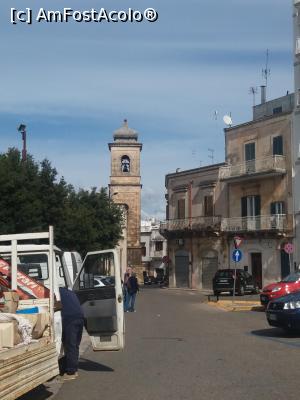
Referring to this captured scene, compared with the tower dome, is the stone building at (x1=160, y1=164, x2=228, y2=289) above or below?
below

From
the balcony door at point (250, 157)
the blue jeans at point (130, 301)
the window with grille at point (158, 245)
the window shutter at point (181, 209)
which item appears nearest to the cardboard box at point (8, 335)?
the blue jeans at point (130, 301)

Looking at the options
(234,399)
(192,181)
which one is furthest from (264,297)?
(192,181)

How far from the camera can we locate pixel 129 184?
2923 inches

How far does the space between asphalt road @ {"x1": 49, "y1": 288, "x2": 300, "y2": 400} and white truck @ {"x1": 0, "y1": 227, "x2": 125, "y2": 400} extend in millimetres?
760

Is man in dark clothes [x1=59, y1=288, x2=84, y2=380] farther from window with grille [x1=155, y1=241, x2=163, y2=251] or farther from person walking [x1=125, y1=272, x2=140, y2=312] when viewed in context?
window with grille [x1=155, y1=241, x2=163, y2=251]

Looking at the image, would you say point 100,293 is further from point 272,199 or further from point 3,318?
point 272,199

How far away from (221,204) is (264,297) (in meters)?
24.7

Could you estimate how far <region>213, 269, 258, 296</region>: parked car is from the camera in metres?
36.6

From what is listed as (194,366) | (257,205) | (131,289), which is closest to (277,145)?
(257,205)

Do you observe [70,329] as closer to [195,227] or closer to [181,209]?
[195,227]

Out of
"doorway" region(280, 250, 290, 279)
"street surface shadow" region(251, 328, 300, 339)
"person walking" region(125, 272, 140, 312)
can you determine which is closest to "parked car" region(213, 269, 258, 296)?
"doorway" region(280, 250, 290, 279)

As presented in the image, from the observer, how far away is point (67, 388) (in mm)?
9109

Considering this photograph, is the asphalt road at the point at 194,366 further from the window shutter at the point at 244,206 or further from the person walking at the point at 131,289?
the window shutter at the point at 244,206

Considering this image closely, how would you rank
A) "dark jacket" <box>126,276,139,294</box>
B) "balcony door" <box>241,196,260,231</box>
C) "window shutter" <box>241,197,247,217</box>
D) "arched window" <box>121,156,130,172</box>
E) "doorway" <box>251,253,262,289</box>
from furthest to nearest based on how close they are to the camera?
"arched window" <box>121,156,130,172</box>, "window shutter" <box>241,197,247,217</box>, "balcony door" <box>241,196,260,231</box>, "doorway" <box>251,253,262,289</box>, "dark jacket" <box>126,276,139,294</box>
